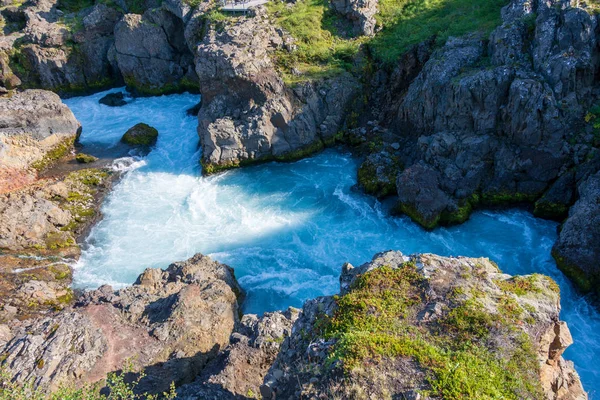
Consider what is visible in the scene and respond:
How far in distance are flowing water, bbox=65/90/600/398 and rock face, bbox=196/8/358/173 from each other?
1.53m

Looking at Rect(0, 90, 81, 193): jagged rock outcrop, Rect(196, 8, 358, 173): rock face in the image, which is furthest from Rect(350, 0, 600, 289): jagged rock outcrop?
Rect(0, 90, 81, 193): jagged rock outcrop

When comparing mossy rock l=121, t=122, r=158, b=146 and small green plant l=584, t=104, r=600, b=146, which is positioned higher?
small green plant l=584, t=104, r=600, b=146

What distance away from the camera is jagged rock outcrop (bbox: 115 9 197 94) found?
45000 mm

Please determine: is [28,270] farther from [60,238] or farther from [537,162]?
[537,162]

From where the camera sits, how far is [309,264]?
26422 mm

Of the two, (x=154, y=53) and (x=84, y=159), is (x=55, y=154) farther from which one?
(x=154, y=53)

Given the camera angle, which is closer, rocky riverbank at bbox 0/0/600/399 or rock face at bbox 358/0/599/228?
rocky riverbank at bbox 0/0/600/399

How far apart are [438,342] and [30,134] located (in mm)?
36380

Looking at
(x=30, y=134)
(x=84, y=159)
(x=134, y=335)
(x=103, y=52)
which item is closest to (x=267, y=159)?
(x=84, y=159)

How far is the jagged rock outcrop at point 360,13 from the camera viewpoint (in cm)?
4041

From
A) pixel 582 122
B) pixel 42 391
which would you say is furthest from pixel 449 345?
pixel 582 122

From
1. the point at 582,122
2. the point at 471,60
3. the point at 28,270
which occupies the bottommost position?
the point at 28,270

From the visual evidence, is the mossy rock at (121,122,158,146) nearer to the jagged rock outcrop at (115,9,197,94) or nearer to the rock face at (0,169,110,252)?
the rock face at (0,169,110,252)

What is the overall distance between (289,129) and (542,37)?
18601 millimetres
